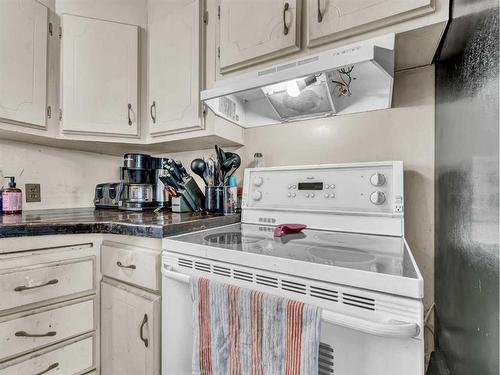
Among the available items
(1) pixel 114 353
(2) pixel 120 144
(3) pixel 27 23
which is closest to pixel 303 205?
(1) pixel 114 353

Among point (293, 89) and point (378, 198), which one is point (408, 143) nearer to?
point (378, 198)

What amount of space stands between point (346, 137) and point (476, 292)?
82 cm

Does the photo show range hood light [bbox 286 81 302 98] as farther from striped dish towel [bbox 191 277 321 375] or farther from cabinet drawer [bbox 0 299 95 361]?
cabinet drawer [bbox 0 299 95 361]

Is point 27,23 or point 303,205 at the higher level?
point 27,23

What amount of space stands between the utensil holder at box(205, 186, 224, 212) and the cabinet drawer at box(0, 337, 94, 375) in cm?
73


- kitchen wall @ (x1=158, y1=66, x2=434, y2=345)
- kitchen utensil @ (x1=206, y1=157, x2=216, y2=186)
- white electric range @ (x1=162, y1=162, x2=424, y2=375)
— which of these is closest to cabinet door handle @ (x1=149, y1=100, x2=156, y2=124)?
kitchen utensil @ (x1=206, y1=157, x2=216, y2=186)

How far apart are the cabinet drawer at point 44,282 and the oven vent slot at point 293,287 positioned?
0.83m

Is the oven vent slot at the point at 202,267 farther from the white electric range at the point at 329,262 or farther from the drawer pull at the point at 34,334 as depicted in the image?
the drawer pull at the point at 34,334

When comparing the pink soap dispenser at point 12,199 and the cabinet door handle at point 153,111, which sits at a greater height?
the cabinet door handle at point 153,111

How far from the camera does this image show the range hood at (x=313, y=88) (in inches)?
32.2

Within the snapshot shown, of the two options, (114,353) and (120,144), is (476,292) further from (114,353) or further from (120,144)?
(120,144)

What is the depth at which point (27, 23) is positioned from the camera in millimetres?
1273

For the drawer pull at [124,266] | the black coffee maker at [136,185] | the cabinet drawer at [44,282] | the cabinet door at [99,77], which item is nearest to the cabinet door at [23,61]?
the cabinet door at [99,77]

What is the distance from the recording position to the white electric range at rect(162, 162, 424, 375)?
51 cm
